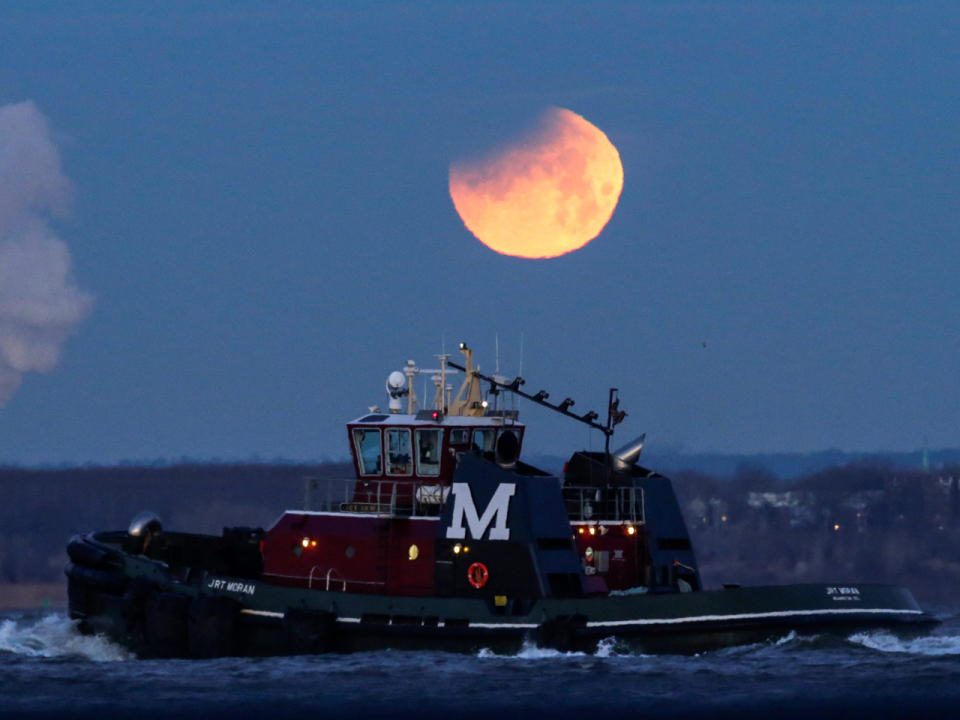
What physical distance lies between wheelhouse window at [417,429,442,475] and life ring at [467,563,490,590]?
2.59 metres

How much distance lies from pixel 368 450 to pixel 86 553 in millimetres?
6373

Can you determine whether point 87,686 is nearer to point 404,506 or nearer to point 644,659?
point 404,506

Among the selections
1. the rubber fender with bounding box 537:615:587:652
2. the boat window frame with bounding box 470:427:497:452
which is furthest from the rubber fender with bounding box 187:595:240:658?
the rubber fender with bounding box 537:615:587:652

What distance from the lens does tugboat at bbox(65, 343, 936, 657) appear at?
3366 cm

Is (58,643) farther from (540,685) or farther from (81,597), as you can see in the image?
(540,685)

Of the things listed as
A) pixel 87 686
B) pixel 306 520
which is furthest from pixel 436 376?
pixel 87 686

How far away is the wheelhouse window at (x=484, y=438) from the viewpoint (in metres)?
Result: 37.5

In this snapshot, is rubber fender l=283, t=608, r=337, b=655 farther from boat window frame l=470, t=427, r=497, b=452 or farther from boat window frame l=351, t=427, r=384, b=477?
boat window frame l=470, t=427, r=497, b=452

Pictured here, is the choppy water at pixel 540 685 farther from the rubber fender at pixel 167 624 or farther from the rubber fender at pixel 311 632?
the rubber fender at pixel 167 624

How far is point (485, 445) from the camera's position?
1484 inches

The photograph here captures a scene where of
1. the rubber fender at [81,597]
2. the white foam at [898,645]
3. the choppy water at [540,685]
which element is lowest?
the choppy water at [540,685]

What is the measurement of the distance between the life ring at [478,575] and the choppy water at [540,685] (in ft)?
5.06

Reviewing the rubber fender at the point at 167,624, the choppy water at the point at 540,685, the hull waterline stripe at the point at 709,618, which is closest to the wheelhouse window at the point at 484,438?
the hull waterline stripe at the point at 709,618

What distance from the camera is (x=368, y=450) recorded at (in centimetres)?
3788
